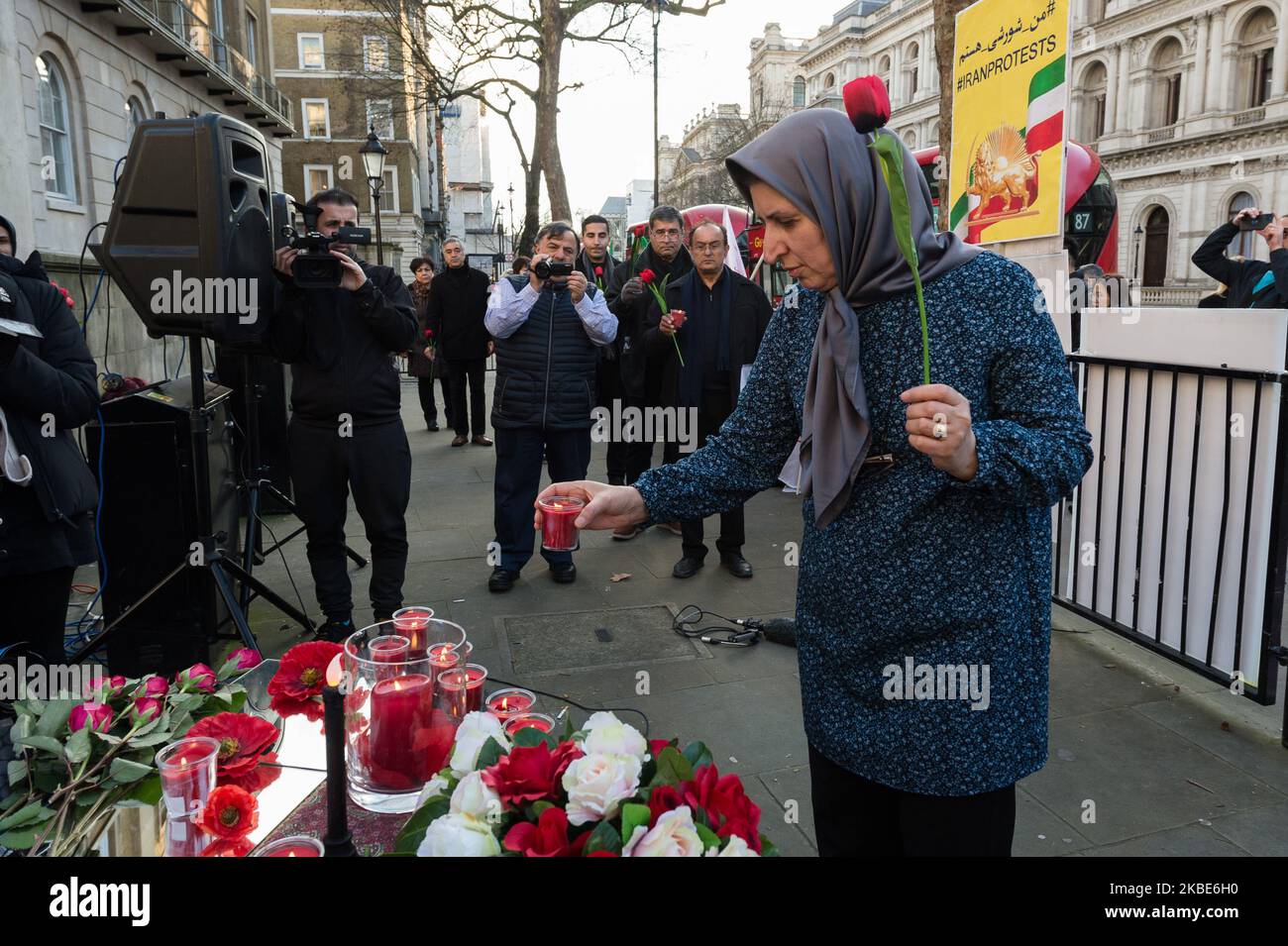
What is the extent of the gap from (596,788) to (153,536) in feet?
12.0

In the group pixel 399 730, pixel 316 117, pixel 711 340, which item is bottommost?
pixel 399 730

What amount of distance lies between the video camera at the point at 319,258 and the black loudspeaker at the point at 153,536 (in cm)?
78

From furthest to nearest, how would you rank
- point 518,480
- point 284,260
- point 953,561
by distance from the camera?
point 518,480
point 284,260
point 953,561

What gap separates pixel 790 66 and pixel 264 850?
102 meters

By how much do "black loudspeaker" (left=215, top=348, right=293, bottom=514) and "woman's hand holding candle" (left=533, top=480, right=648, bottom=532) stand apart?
499cm

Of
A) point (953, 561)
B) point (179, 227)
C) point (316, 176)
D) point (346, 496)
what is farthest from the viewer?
point (316, 176)

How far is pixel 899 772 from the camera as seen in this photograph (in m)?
1.68

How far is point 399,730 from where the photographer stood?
166 centimetres

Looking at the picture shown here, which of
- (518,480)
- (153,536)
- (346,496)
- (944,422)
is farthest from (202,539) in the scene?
(944,422)

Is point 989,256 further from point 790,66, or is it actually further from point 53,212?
point 790,66

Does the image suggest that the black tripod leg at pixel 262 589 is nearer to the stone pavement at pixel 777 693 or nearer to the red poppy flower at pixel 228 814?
the stone pavement at pixel 777 693

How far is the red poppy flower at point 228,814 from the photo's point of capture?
149 cm

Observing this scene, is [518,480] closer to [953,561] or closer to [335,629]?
[335,629]

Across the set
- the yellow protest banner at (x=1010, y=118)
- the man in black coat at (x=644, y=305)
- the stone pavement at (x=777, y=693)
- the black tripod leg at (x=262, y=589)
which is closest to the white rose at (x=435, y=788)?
the stone pavement at (x=777, y=693)
